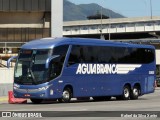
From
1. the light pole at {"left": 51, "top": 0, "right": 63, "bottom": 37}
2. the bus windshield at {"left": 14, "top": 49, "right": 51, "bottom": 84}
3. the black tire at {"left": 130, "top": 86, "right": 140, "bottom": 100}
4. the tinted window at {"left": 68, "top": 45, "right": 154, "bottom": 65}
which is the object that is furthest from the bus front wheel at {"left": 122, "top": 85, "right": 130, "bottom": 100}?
the light pole at {"left": 51, "top": 0, "right": 63, "bottom": 37}

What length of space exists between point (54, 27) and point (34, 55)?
2781 cm

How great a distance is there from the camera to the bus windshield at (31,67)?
28750 millimetres

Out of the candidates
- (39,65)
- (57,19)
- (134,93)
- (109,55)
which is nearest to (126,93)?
(134,93)

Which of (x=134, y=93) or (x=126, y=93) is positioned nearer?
(x=126, y=93)

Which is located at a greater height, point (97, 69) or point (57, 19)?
point (57, 19)

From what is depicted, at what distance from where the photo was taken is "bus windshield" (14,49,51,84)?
2875cm

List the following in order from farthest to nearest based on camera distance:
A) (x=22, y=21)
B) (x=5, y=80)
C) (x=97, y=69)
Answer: (x=22, y=21) → (x=5, y=80) → (x=97, y=69)

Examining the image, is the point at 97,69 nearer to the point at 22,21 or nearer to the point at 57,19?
the point at 57,19

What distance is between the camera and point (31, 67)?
2905 cm

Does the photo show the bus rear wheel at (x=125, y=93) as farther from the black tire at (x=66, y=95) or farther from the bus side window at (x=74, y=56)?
the bus side window at (x=74, y=56)

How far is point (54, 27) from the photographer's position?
186ft

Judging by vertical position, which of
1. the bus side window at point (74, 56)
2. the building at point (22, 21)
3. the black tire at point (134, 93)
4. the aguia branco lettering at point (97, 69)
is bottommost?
the black tire at point (134, 93)

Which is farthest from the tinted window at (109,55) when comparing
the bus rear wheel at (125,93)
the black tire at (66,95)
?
the bus rear wheel at (125,93)

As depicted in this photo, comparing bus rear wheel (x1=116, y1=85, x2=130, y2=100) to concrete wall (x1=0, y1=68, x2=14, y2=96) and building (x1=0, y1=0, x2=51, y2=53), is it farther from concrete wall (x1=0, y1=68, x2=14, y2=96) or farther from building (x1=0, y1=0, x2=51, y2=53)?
building (x1=0, y1=0, x2=51, y2=53)
